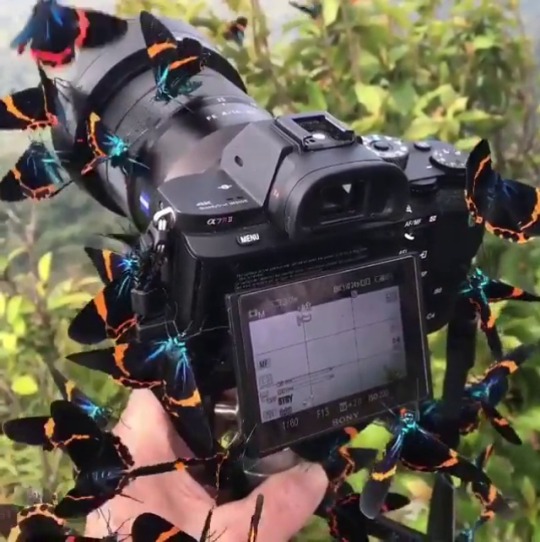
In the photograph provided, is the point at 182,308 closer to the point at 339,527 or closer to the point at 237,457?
the point at 237,457

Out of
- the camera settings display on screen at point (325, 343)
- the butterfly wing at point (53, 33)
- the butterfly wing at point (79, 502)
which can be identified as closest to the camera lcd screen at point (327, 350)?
the camera settings display on screen at point (325, 343)

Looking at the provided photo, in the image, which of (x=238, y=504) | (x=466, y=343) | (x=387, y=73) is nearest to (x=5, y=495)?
(x=238, y=504)

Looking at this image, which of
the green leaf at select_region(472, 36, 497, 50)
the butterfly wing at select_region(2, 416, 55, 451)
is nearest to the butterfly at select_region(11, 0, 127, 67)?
the butterfly wing at select_region(2, 416, 55, 451)

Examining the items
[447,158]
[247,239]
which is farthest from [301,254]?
[447,158]

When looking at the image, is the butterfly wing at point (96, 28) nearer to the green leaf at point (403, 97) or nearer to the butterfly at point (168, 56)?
the butterfly at point (168, 56)

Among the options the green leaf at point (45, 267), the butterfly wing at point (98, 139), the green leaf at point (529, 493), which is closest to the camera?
the butterfly wing at point (98, 139)

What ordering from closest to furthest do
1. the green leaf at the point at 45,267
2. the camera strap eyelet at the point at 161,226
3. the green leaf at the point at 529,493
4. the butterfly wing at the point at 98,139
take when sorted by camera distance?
the camera strap eyelet at the point at 161,226
the butterfly wing at the point at 98,139
the green leaf at the point at 529,493
the green leaf at the point at 45,267

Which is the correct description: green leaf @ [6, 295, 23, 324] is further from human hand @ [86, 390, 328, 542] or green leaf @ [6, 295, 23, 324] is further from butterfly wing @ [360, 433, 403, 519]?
butterfly wing @ [360, 433, 403, 519]
